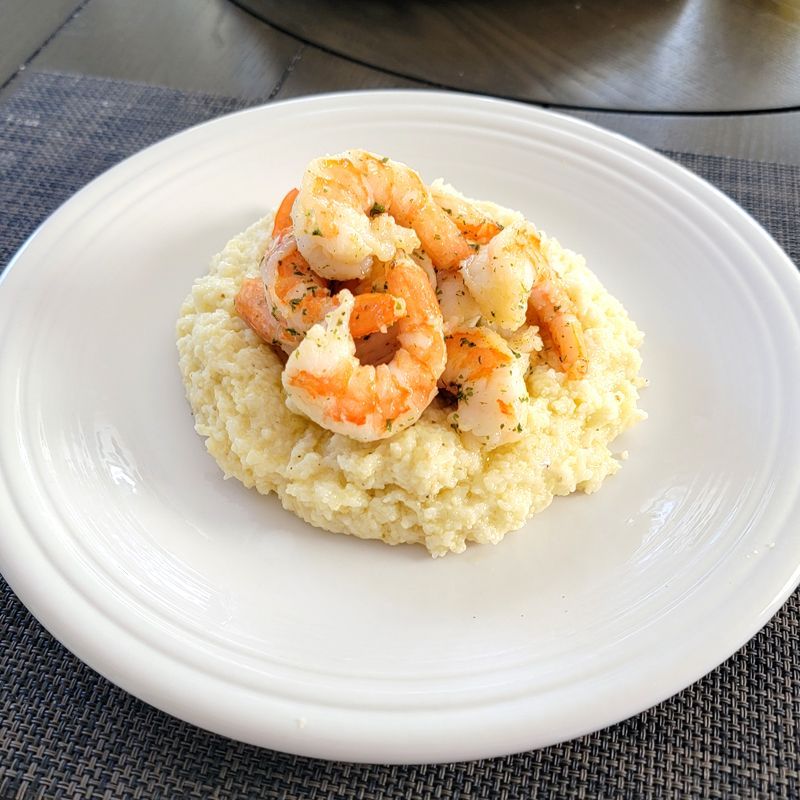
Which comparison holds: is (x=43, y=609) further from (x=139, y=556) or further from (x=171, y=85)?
(x=171, y=85)

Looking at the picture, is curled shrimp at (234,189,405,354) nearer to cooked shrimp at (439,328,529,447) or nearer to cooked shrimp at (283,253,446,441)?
cooked shrimp at (283,253,446,441)

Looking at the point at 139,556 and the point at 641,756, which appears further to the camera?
the point at 139,556

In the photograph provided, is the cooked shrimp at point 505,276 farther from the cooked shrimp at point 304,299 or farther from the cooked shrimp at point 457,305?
the cooked shrimp at point 304,299

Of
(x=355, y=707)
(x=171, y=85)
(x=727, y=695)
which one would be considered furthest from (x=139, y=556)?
(x=171, y=85)

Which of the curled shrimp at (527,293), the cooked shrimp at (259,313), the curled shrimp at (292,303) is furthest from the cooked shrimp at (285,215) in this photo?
the curled shrimp at (527,293)

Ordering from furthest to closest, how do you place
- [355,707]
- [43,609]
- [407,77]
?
[407,77] < [43,609] < [355,707]
